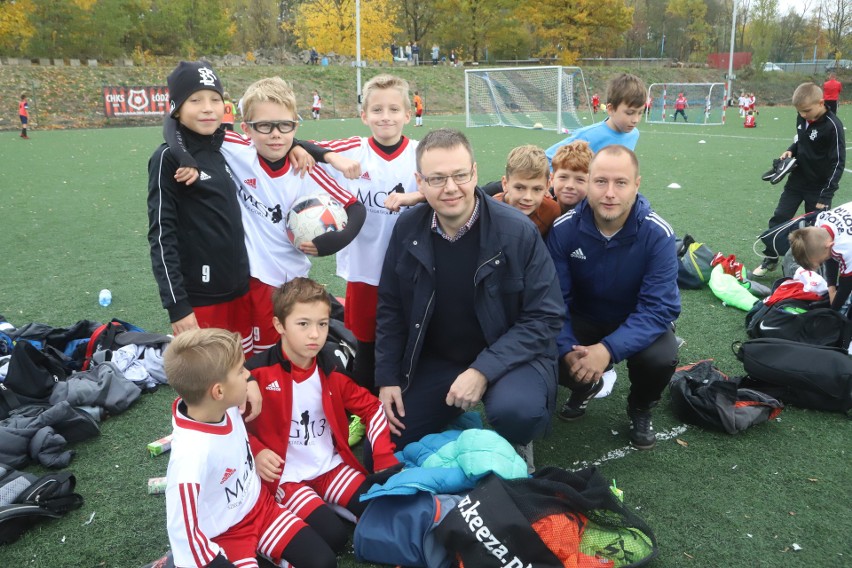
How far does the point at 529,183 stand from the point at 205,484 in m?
2.33

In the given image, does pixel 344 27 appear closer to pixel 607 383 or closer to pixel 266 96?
pixel 266 96

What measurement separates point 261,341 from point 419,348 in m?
1.06

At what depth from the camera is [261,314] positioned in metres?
3.55

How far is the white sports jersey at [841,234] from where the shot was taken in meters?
3.88

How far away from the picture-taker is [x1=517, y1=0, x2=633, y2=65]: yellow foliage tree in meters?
49.7

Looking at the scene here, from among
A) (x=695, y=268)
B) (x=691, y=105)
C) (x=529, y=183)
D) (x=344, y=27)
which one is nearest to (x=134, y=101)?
(x=344, y=27)

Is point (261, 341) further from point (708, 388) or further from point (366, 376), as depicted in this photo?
point (708, 388)

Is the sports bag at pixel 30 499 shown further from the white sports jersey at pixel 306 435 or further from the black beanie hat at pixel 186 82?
the black beanie hat at pixel 186 82

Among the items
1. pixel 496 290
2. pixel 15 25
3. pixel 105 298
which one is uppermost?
pixel 15 25

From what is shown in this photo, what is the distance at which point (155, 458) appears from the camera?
11.0 ft

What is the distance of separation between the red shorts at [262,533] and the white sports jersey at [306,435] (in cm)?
21

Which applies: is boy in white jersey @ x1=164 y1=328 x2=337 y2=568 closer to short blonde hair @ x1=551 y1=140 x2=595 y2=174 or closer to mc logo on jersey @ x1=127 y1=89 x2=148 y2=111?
short blonde hair @ x1=551 y1=140 x2=595 y2=174

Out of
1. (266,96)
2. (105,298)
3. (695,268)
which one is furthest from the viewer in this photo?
(695,268)

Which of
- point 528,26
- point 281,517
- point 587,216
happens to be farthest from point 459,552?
point 528,26
